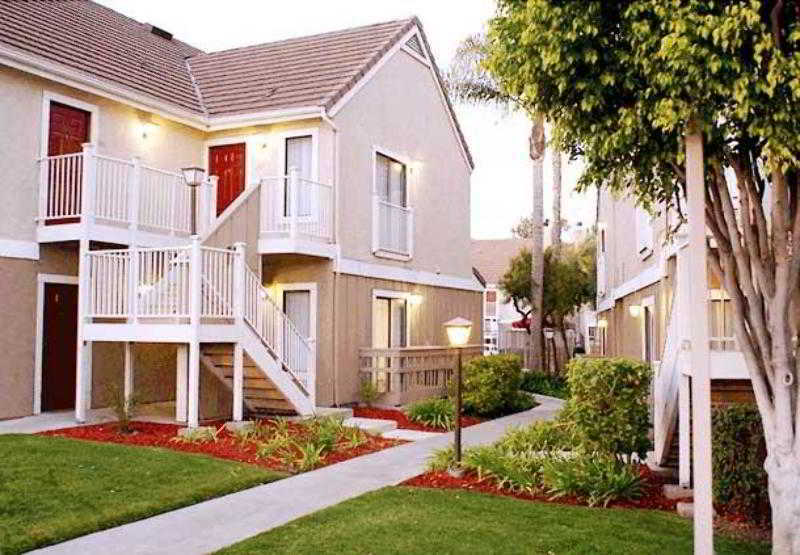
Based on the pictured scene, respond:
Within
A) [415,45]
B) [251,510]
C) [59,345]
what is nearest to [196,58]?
[415,45]

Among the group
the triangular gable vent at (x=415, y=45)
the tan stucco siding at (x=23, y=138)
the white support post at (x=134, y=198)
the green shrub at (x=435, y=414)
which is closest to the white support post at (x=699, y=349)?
the green shrub at (x=435, y=414)

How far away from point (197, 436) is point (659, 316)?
8.36 meters

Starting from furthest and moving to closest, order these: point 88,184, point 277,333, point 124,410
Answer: point 277,333 < point 88,184 < point 124,410

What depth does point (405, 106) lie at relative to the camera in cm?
1933

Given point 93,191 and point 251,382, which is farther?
point 251,382

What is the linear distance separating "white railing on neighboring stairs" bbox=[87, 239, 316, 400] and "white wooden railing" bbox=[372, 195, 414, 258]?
490 cm

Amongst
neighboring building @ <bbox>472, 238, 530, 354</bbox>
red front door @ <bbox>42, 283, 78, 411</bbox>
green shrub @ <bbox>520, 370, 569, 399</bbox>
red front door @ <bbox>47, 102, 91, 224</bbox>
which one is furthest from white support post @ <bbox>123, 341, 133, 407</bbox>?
neighboring building @ <bbox>472, 238, 530, 354</bbox>

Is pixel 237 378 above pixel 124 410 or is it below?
above

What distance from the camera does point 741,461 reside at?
7.51 meters

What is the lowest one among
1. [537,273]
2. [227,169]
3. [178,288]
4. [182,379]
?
[182,379]

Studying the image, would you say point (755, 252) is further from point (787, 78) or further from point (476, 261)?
point (476, 261)

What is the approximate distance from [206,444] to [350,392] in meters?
5.40

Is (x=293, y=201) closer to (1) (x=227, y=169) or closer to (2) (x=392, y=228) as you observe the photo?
(1) (x=227, y=169)

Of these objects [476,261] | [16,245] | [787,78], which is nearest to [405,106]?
[16,245]
